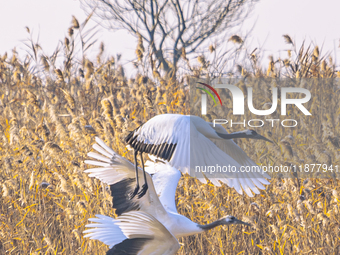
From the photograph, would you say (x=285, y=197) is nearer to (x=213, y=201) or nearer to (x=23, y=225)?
(x=213, y=201)

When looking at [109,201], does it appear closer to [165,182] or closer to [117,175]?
[117,175]

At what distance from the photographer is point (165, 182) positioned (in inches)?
127

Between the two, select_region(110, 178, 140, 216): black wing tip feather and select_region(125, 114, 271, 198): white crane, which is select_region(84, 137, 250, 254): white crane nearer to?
select_region(110, 178, 140, 216): black wing tip feather

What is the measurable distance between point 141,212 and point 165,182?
836 mm

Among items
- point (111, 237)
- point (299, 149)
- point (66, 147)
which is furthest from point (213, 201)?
point (66, 147)

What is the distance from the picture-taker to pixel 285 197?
3.52 metres

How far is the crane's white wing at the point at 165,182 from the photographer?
3.09m

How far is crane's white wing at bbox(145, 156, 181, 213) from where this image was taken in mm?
3088

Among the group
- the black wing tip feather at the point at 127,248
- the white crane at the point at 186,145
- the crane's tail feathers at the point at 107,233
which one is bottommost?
the black wing tip feather at the point at 127,248

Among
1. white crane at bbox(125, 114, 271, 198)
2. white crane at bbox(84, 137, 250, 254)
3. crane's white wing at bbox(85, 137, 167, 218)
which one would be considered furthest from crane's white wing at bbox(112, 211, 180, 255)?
crane's white wing at bbox(85, 137, 167, 218)

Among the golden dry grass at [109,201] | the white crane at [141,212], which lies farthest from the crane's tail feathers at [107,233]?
the golden dry grass at [109,201]

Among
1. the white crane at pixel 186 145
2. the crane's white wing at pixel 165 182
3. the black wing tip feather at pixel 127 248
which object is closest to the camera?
the black wing tip feather at pixel 127 248

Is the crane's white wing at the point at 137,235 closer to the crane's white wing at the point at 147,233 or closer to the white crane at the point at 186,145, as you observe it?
the crane's white wing at the point at 147,233

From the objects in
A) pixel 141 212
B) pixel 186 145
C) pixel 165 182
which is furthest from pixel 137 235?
pixel 165 182
